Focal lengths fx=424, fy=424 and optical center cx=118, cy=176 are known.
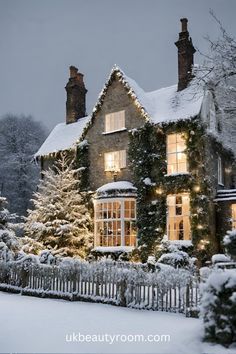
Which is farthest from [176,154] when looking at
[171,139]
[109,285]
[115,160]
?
[109,285]

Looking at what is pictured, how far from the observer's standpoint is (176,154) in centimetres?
2405

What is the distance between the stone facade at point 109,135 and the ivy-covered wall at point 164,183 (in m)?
0.81

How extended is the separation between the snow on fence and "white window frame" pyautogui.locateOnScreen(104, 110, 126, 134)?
39.0 ft

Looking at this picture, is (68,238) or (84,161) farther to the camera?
(84,161)

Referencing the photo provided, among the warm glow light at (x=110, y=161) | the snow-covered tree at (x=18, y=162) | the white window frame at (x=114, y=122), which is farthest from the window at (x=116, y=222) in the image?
the snow-covered tree at (x=18, y=162)

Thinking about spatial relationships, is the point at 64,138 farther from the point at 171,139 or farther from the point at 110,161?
the point at 171,139

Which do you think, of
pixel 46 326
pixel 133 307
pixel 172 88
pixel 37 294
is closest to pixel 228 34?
pixel 133 307

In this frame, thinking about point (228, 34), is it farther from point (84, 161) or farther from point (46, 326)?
point (84, 161)

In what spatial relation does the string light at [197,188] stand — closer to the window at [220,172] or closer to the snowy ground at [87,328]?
the window at [220,172]

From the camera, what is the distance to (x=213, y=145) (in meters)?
24.9

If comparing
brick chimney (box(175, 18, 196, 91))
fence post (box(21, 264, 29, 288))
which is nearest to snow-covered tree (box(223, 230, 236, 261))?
fence post (box(21, 264, 29, 288))

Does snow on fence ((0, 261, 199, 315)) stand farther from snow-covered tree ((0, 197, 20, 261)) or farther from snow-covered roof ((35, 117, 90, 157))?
snow-covered roof ((35, 117, 90, 157))

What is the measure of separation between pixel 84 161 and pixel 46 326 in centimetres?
1828

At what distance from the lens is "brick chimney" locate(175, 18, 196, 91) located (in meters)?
26.0
